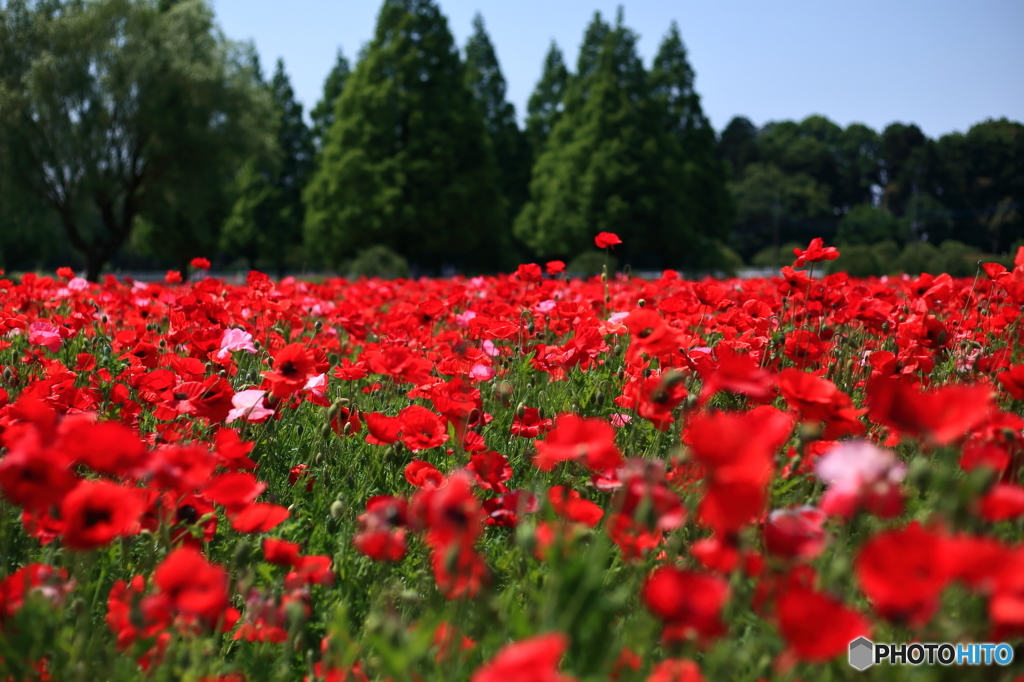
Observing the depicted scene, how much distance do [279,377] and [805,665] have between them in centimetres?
136

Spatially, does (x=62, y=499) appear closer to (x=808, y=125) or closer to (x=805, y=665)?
(x=805, y=665)

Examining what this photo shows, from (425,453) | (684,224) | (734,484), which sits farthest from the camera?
(684,224)

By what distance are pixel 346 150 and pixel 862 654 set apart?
26.1 meters

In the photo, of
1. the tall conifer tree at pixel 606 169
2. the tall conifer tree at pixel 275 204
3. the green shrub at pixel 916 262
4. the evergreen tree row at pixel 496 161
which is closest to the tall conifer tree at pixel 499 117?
the evergreen tree row at pixel 496 161

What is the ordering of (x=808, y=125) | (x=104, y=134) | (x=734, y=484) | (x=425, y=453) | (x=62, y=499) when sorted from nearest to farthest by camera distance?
(x=734, y=484), (x=62, y=499), (x=425, y=453), (x=104, y=134), (x=808, y=125)

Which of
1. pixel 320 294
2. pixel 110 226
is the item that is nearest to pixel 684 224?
pixel 110 226

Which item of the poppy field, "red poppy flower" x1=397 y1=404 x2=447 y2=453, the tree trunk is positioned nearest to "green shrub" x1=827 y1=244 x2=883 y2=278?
the poppy field

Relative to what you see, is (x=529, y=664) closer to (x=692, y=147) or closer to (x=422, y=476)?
(x=422, y=476)

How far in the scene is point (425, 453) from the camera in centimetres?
266

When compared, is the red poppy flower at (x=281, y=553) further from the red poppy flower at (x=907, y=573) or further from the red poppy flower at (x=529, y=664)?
the red poppy flower at (x=907, y=573)

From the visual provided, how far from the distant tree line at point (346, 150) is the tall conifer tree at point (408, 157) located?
6cm

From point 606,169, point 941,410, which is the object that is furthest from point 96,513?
point 606,169

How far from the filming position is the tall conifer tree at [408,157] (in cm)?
2484

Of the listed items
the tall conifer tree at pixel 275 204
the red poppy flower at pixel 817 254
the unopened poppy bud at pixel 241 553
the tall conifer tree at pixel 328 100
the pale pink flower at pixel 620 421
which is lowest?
the unopened poppy bud at pixel 241 553
